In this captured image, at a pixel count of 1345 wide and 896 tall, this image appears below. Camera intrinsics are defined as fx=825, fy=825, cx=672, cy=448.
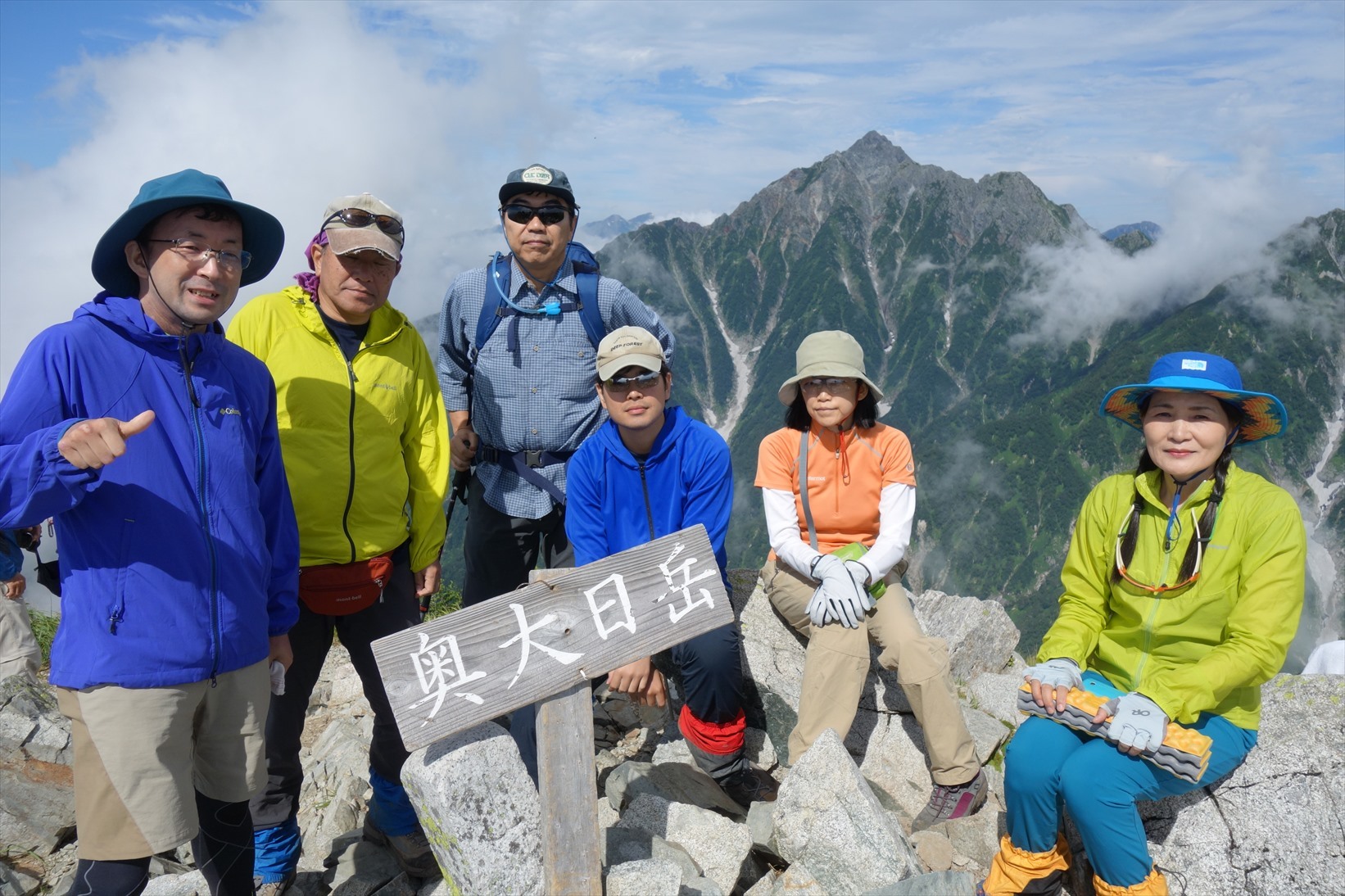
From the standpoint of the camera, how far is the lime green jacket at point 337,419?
16.0 ft

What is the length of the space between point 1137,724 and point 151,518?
16.2 ft

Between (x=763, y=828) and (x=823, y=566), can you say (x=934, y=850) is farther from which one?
(x=823, y=566)

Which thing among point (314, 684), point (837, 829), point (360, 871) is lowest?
point (360, 871)

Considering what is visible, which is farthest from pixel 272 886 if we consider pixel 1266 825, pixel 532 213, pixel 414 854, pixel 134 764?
pixel 1266 825

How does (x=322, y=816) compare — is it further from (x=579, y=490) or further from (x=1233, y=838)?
(x=1233, y=838)

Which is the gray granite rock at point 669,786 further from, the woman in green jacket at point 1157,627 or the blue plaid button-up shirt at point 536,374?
the blue plaid button-up shirt at point 536,374

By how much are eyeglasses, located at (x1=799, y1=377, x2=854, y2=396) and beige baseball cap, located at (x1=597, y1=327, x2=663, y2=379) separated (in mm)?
1519

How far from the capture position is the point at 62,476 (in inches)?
127

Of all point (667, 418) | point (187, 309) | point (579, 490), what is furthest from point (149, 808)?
point (667, 418)

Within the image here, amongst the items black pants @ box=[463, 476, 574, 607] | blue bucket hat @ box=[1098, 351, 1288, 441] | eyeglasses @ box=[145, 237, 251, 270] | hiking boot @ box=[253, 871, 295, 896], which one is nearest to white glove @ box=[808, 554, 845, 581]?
black pants @ box=[463, 476, 574, 607]

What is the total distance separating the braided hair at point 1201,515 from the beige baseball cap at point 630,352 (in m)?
2.95

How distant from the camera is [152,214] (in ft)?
12.2

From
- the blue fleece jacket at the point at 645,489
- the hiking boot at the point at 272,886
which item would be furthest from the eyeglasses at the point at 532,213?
the hiking boot at the point at 272,886

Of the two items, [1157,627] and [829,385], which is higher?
[829,385]
